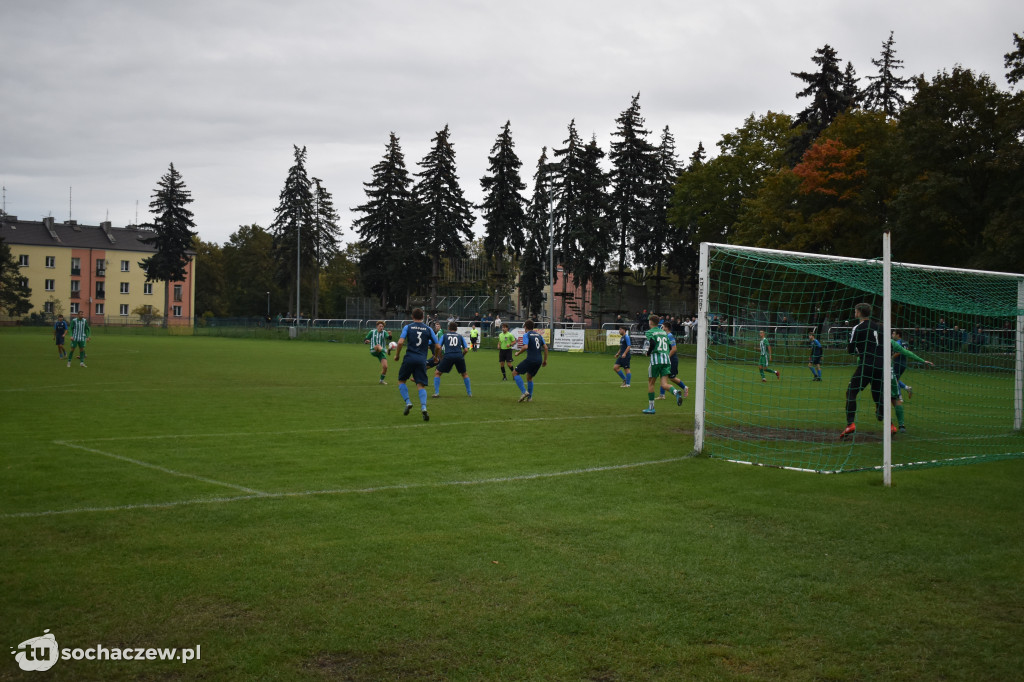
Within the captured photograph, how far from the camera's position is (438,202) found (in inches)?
2640

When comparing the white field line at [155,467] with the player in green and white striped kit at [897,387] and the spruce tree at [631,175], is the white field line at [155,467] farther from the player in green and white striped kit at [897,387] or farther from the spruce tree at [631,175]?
the spruce tree at [631,175]

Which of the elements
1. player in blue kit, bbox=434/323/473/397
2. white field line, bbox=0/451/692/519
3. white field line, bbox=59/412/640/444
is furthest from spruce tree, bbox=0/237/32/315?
white field line, bbox=0/451/692/519

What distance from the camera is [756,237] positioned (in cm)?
→ 4825

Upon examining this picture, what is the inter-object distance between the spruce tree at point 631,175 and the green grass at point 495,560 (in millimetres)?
53065

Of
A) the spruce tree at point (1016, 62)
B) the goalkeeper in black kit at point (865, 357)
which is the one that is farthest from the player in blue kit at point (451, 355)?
the spruce tree at point (1016, 62)

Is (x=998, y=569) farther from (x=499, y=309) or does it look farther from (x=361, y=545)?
(x=499, y=309)

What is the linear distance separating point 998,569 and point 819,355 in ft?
68.9

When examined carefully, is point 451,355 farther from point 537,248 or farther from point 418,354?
point 537,248

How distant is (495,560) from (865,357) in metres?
9.03

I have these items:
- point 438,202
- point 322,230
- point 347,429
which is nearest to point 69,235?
point 322,230

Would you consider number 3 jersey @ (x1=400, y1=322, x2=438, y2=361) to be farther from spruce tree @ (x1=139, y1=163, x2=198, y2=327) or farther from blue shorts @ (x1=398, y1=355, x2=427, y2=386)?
spruce tree @ (x1=139, y1=163, x2=198, y2=327)

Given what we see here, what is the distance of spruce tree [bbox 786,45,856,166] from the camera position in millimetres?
A: 49697

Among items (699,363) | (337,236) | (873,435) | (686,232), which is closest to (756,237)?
(686,232)

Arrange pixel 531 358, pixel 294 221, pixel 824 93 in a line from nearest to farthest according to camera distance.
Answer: pixel 531 358 → pixel 824 93 → pixel 294 221
